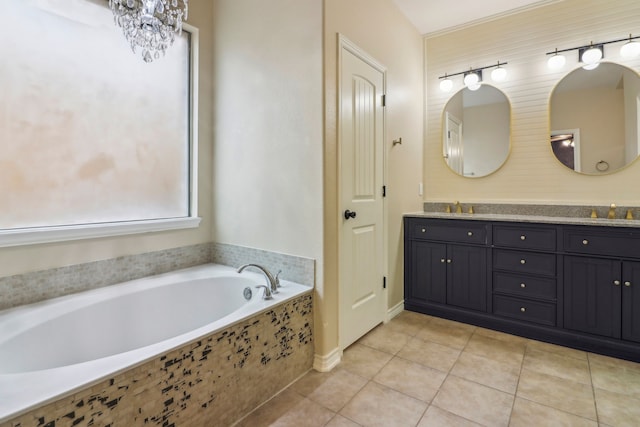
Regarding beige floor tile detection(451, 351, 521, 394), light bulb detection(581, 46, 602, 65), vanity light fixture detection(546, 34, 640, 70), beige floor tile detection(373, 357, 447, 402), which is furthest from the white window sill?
light bulb detection(581, 46, 602, 65)

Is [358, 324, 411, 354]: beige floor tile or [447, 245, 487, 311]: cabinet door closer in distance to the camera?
[358, 324, 411, 354]: beige floor tile

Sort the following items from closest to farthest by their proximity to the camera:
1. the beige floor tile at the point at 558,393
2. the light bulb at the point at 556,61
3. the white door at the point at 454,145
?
the beige floor tile at the point at 558,393 < the light bulb at the point at 556,61 < the white door at the point at 454,145

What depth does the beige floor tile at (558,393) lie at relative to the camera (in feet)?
5.55

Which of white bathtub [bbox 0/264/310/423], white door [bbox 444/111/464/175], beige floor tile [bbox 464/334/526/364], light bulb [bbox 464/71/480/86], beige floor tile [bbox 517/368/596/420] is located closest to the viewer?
white bathtub [bbox 0/264/310/423]

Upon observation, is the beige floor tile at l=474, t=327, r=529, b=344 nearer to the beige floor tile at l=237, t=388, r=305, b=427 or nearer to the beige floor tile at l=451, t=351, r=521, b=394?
the beige floor tile at l=451, t=351, r=521, b=394

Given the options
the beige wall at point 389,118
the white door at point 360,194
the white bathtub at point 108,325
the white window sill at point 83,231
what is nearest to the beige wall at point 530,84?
the beige wall at point 389,118

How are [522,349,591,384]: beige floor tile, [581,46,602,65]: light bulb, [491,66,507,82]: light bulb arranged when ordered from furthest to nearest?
[491,66,507,82]: light bulb < [581,46,602,65]: light bulb < [522,349,591,384]: beige floor tile

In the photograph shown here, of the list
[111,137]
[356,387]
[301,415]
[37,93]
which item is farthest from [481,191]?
[37,93]

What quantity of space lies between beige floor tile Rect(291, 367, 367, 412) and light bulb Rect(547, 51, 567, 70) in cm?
298

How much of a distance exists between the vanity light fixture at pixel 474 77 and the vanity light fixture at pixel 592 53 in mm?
364

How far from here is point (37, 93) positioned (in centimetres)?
182

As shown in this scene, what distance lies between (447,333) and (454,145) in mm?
1830

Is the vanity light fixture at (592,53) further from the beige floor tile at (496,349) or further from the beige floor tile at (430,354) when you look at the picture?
the beige floor tile at (430,354)

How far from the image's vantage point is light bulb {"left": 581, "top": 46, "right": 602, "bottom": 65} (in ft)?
8.59
